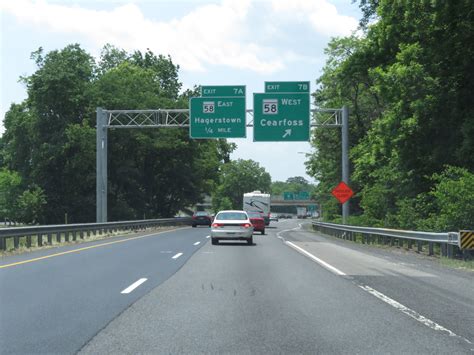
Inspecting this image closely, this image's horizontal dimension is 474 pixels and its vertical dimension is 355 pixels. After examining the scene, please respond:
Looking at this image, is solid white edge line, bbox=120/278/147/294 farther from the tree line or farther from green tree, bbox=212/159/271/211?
green tree, bbox=212/159/271/211

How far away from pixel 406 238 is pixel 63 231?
13827mm

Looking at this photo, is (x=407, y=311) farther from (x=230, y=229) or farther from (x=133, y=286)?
(x=230, y=229)

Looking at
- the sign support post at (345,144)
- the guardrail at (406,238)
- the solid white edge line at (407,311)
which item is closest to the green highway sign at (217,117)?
the sign support post at (345,144)

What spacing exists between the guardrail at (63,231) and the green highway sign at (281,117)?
9.96 meters

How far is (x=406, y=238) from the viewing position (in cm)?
2009

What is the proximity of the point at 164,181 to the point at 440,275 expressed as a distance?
4769 cm

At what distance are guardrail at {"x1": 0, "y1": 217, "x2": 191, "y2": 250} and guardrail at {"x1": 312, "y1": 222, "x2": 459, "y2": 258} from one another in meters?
12.9

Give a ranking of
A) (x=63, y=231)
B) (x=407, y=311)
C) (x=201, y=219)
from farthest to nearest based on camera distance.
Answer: (x=201, y=219)
(x=63, y=231)
(x=407, y=311)

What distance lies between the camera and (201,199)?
62406 mm

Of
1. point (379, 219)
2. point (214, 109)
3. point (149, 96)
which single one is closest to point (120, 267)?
point (214, 109)

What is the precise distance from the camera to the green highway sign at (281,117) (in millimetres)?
33031

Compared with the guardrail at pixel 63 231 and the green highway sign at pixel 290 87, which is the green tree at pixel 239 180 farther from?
the green highway sign at pixel 290 87

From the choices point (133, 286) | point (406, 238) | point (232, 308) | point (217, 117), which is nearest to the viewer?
point (232, 308)

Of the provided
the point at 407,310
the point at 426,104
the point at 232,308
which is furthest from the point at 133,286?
the point at 426,104
